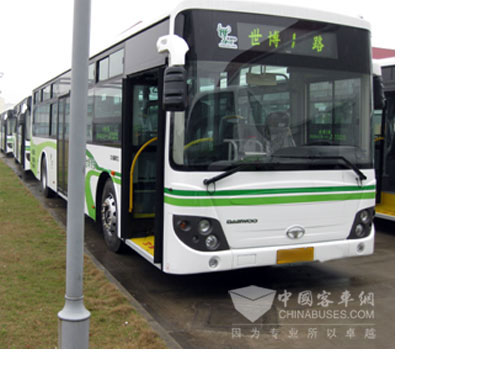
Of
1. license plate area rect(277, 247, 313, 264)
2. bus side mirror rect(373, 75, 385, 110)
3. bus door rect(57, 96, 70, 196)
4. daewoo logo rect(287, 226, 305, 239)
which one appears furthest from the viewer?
bus door rect(57, 96, 70, 196)

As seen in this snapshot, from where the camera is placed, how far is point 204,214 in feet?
19.0

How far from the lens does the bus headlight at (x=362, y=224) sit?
6590 millimetres

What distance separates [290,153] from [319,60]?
1.08m

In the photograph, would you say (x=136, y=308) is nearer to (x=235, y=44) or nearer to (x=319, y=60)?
(x=235, y=44)

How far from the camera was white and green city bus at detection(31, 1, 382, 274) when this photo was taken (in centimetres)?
575

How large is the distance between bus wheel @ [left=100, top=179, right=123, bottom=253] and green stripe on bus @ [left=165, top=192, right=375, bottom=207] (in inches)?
84.5

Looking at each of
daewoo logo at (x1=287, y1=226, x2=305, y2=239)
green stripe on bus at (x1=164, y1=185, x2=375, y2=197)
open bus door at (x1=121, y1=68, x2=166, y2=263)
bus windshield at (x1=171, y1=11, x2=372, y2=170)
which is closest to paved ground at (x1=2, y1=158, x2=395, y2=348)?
open bus door at (x1=121, y1=68, x2=166, y2=263)

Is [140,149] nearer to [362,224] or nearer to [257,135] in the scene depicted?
[257,135]

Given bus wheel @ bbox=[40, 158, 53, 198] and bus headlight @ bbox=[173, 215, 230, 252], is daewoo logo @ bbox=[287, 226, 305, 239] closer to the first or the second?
bus headlight @ bbox=[173, 215, 230, 252]

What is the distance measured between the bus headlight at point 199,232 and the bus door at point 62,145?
6.57 metres

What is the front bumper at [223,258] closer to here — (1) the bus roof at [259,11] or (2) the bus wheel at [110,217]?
(2) the bus wheel at [110,217]

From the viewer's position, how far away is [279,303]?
20.7ft

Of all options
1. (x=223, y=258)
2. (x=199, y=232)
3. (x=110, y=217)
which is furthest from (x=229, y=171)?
(x=110, y=217)

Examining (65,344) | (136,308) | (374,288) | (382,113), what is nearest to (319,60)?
(374,288)
